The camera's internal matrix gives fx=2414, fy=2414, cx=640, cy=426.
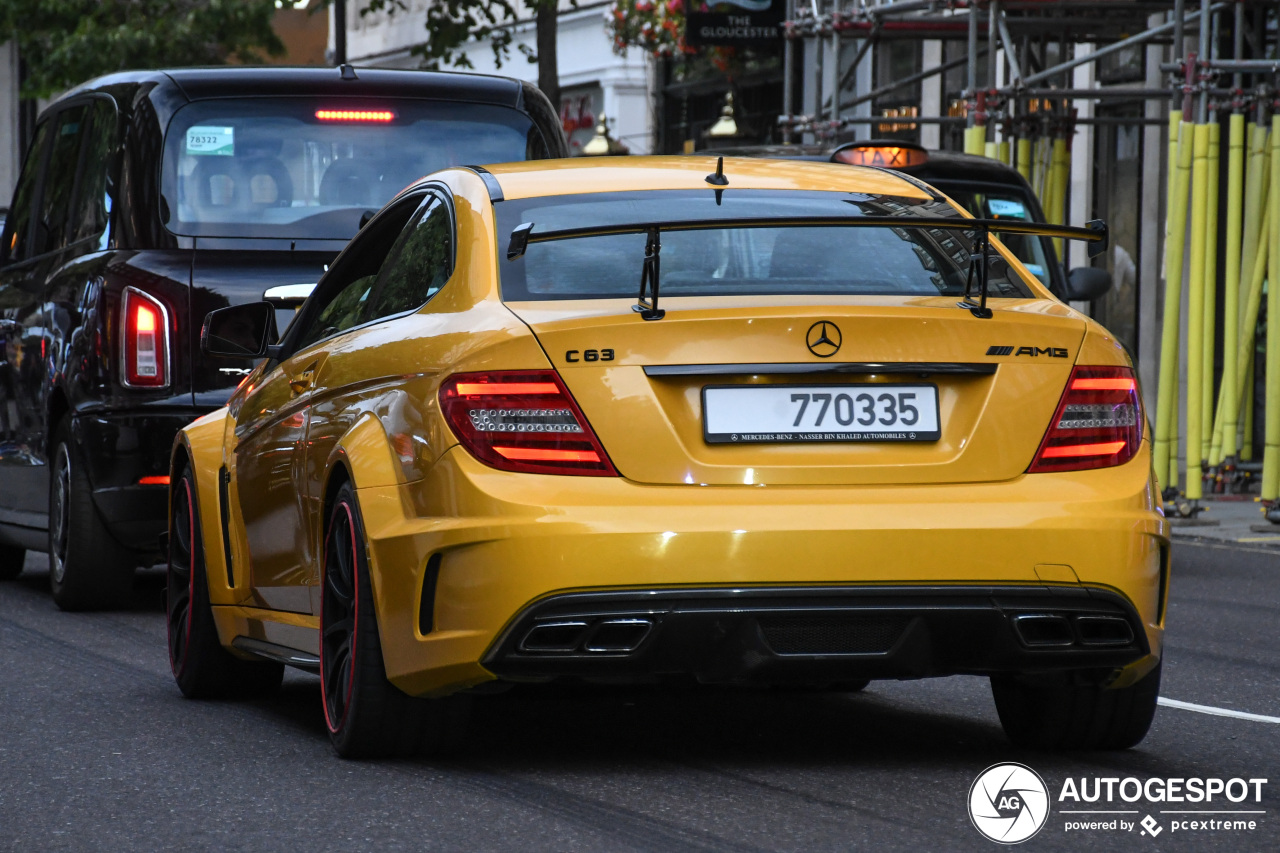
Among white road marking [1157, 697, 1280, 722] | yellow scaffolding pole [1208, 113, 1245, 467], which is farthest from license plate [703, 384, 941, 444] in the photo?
yellow scaffolding pole [1208, 113, 1245, 467]

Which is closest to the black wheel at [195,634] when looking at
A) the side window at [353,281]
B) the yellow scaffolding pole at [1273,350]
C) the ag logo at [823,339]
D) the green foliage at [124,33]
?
the side window at [353,281]

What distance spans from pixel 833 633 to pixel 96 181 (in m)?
5.88

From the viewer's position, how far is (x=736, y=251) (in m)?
5.77

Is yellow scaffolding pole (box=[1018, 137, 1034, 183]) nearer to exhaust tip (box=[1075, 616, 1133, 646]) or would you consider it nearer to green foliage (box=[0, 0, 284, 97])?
exhaust tip (box=[1075, 616, 1133, 646])

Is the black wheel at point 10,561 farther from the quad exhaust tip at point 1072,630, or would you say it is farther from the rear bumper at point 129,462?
the quad exhaust tip at point 1072,630

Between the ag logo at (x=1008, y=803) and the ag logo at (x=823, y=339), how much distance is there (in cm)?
103

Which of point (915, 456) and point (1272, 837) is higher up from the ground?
point (915, 456)

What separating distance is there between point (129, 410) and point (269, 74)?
159 centimetres

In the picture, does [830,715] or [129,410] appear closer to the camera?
[830,715]

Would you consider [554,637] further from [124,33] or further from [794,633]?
[124,33]

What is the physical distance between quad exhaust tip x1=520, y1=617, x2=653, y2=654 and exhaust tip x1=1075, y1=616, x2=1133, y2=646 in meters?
1.00

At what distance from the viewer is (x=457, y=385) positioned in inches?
209

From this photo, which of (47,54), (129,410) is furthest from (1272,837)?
(47,54)

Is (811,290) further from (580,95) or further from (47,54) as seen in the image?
(580,95)
